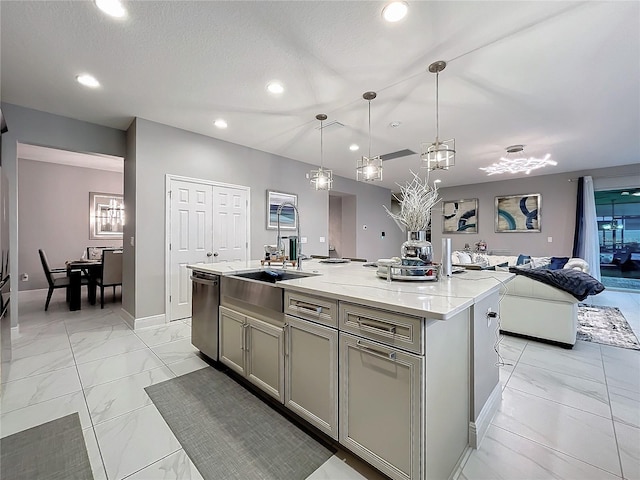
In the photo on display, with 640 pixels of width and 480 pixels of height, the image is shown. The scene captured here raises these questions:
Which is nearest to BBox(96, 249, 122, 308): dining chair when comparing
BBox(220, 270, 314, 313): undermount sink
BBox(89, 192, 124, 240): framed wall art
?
BBox(89, 192, 124, 240): framed wall art

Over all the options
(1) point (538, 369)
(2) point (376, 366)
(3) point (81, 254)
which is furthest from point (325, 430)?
(3) point (81, 254)

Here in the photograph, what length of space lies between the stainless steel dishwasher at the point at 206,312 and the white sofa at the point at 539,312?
2.84 meters

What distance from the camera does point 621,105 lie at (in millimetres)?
3064

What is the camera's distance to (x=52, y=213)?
19.1 feet

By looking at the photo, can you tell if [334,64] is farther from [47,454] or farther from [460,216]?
[460,216]

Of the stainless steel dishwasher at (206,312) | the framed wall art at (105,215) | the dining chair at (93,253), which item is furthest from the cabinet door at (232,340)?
the framed wall art at (105,215)

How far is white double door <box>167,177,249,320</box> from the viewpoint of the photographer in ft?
12.5

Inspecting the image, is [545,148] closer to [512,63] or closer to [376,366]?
[512,63]

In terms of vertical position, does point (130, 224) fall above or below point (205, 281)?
above

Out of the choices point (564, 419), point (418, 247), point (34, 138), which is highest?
point (34, 138)

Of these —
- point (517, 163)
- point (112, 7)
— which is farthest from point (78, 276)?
point (517, 163)

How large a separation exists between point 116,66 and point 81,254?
5499mm

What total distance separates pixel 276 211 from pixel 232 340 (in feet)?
10.7

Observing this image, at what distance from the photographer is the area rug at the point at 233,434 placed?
139 centimetres
